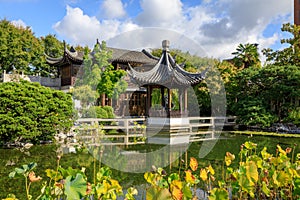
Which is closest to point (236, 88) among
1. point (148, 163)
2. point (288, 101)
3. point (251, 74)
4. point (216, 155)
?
point (251, 74)

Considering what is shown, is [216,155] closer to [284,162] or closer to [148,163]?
[148,163]

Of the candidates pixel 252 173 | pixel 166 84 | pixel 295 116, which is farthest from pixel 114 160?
pixel 295 116

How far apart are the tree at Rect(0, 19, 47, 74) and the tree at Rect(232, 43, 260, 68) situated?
12.7m

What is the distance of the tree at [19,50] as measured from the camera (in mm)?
19625

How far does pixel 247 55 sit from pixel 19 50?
13.9 meters

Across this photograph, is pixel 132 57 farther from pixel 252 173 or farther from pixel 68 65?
pixel 252 173

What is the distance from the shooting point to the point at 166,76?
10.9 metres

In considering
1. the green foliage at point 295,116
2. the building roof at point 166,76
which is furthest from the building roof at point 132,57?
the green foliage at point 295,116

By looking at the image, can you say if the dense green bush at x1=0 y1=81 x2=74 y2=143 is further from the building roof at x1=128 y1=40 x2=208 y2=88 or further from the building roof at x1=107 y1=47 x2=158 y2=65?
the building roof at x1=107 y1=47 x2=158 y2=65

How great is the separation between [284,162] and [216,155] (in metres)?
4.60

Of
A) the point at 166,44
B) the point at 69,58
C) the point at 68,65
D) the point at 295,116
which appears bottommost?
the point at 295,116

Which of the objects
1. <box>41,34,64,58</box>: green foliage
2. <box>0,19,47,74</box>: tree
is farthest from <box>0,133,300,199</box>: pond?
<box>41,34,64,58</box>: green foliage

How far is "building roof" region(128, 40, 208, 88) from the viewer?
10859mm

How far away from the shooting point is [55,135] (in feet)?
31.2
